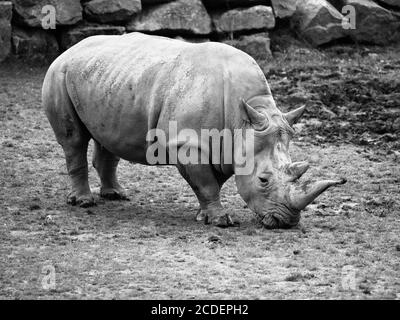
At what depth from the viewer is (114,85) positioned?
8734 mm

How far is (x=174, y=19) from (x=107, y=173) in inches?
207

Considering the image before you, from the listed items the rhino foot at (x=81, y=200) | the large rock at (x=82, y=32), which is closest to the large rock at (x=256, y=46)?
the large rock at (x=82, y=32)

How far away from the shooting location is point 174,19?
1441cm

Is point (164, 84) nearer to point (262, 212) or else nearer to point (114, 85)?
point (114, 85)

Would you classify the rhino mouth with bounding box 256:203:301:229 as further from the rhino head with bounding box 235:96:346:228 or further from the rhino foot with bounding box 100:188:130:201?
the rhino foot with bounding box 100:188:130:201

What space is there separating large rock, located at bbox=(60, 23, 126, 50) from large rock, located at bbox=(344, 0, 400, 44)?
3.59 metres

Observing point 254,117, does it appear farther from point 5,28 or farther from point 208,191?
point 5,28

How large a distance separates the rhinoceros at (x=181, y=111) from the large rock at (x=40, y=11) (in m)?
4.75

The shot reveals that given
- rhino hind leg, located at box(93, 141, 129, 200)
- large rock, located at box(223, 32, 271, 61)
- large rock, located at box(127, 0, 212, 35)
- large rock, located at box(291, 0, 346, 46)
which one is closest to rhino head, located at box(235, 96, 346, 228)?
rhino hind leg, located at box(93, 141, 129, 200)

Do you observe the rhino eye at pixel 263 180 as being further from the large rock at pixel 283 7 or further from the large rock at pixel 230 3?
the large rock at pixel 283 7

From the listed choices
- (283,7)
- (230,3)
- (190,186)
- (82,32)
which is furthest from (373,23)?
(190,186)

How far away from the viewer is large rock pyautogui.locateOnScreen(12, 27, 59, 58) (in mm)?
14023

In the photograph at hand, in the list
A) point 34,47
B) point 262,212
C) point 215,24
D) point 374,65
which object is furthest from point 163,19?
point 262,212

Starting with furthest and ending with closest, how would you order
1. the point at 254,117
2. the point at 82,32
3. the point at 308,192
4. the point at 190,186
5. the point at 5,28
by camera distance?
the point at 82,32, the point at 5,28, the point at 190,186, the point at 254,117, the point at 308,192
